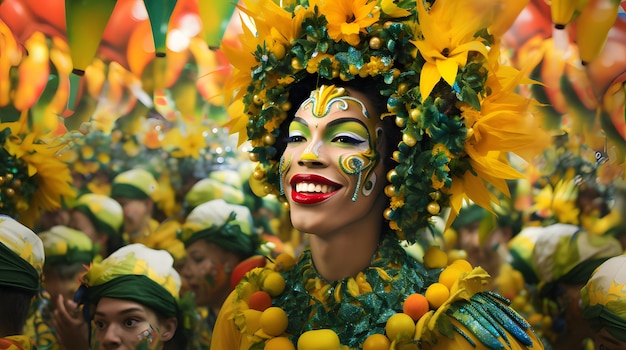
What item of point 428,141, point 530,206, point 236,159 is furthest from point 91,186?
point 530,206

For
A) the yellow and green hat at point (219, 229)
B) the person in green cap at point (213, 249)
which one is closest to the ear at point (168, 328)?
the person in green cap at point (213, 249)

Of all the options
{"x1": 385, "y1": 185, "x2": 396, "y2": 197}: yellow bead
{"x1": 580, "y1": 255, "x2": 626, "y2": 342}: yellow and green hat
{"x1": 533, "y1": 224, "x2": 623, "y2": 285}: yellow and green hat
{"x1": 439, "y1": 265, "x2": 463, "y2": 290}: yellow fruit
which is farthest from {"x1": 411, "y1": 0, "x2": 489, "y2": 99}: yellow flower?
{"x1": 533, "y1": 224, "x2": 623, "y2": 285}: yellow and green hat

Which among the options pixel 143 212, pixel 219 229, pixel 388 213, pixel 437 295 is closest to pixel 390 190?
pixel 388 213

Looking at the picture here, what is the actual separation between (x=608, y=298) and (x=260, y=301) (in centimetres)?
104

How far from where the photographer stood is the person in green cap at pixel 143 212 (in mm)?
2498

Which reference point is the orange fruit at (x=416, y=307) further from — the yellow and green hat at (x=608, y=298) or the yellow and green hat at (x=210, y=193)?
the yellow and green hat at (x=210, y=193)

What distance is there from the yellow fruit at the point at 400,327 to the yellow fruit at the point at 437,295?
0.07 metres

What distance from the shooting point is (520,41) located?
101 inches

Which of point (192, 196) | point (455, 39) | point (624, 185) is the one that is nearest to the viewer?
point (455, 39)

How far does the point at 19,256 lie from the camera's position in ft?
7.13

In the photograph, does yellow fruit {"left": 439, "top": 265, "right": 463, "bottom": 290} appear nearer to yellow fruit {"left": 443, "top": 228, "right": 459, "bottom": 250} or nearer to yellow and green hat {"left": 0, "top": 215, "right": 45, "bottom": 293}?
yellow fruit {"left": 443, "top": 228, "right": 459, "bottom": 250}

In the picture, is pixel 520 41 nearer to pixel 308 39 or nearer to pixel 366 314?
pixel 308 39

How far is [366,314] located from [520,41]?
1327mm

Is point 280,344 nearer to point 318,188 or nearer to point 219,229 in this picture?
point 318,188
